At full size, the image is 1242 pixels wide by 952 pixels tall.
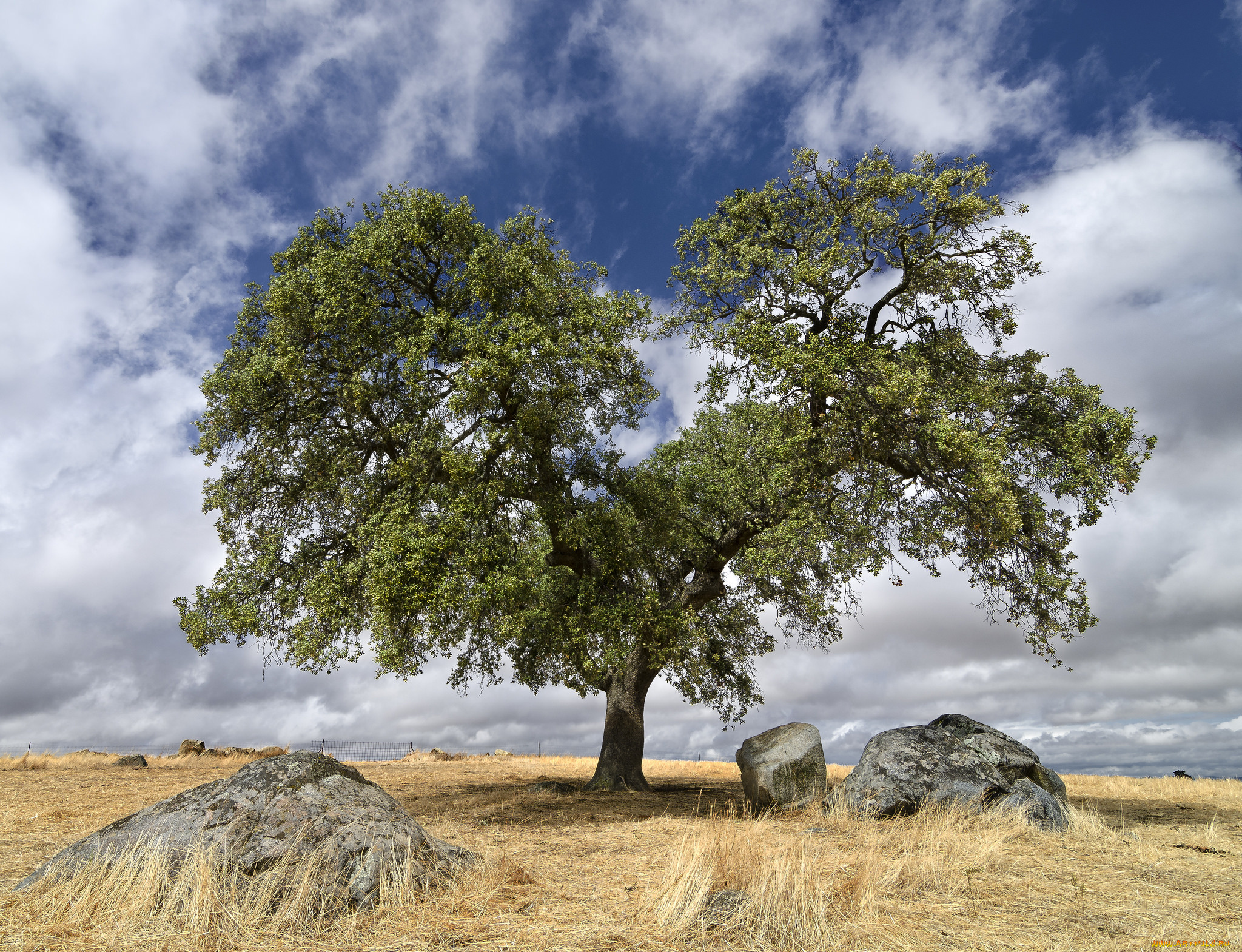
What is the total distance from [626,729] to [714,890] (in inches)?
481

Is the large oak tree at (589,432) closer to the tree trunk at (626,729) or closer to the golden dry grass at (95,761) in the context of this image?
the tree trunk at (626,729)

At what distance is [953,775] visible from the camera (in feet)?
41.5

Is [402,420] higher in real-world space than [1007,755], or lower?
higher

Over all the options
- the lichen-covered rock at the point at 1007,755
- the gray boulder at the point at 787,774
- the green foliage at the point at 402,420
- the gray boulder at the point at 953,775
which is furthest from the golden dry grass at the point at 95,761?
the lichen-covered rock at the point at 1007,755

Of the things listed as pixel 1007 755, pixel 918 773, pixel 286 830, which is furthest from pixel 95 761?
pixel 1007 755

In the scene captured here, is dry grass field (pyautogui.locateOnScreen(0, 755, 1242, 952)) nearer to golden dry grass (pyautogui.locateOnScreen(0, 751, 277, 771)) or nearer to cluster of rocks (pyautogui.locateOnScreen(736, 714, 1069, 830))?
cluster of rocks (pyautogui.locateOnScreen(736, 714, 1069, 830))

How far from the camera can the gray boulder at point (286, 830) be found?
22.7 ft

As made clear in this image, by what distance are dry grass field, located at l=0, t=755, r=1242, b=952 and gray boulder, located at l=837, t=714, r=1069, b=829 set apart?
1.70ft

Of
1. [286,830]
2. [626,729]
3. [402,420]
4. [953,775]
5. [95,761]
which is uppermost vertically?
[402,420]

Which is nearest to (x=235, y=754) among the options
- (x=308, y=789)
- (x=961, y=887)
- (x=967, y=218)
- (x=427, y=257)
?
(x=427, y=257)

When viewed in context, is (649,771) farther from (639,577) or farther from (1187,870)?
(1187,870)

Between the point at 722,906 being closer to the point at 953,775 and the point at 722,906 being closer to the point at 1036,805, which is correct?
the point at 1036,805

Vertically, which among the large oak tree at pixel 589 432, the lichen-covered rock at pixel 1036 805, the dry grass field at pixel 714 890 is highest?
the large oak tree at pixel 589 432

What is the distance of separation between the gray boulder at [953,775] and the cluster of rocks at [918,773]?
12mm
